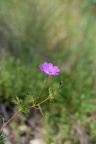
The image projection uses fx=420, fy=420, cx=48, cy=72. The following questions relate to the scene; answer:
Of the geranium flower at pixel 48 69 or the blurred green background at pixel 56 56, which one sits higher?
the blurred green background at pixel 56 56

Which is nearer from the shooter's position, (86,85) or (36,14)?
(86,85)

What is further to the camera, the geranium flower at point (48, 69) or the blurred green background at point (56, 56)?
the blurred green background at point (56, 56)

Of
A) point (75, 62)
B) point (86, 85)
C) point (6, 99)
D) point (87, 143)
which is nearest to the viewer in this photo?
point (87, 143)

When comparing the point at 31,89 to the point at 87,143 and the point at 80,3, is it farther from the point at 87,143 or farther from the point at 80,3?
the point at 80,3

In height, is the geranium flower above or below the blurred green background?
below

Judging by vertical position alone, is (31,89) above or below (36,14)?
below

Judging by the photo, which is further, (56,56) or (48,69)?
(56,56)

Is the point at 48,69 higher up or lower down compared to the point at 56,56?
lower down

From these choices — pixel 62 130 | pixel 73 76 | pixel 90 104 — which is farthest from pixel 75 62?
pixel 62 130
